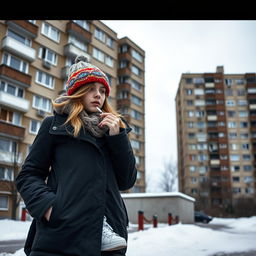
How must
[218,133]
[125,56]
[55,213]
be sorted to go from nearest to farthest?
[55,213]
[125,56]
[218,133]

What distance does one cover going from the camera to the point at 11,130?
2647 centimetres

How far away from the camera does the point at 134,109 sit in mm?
44156

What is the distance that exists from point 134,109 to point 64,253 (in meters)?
42.6

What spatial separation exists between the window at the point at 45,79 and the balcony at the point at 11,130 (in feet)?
19.7

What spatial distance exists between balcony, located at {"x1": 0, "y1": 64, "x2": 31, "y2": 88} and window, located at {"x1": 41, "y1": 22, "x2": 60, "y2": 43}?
6.10 meters

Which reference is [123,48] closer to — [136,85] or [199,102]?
[136,85]

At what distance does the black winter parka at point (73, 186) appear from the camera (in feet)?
5.50

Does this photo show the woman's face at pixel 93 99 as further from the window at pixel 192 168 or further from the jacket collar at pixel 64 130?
the window at pixel 192 168

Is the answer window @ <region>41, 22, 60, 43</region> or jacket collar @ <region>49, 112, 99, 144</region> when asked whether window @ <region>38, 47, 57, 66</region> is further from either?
jacket collar @ <region>49, 112, 99, 144</region>

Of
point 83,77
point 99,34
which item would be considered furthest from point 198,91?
point 83,77

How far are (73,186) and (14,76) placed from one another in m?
27.9

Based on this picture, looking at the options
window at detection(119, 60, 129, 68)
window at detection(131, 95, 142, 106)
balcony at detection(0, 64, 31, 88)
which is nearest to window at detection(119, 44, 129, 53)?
window at detection(119, 60, 129, 68)

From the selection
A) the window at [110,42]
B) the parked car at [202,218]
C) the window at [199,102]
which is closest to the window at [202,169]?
the window at [199,102]
